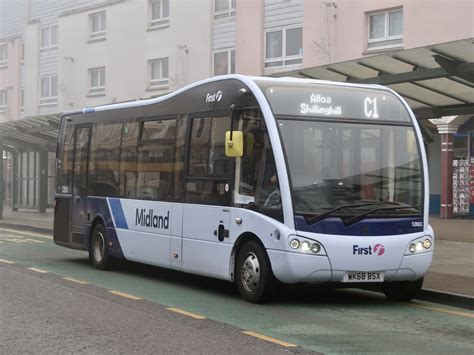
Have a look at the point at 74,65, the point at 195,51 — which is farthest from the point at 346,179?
the point at 74,65

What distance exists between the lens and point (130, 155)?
455 inches

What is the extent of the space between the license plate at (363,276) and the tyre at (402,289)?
0.75 m

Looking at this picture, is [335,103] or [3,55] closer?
[335,103]

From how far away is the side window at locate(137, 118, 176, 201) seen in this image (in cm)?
1045

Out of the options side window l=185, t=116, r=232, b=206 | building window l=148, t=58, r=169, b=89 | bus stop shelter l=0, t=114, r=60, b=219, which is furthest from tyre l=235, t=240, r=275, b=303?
building window l=148, t=58, r=169, b=89

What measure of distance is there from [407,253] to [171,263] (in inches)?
138

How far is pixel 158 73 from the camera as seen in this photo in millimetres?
29734

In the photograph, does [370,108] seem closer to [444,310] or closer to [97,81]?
[444,310]

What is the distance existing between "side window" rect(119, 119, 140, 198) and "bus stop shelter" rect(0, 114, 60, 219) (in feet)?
39.7

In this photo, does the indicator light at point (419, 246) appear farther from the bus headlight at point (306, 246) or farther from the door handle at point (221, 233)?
the door handle at point (221, 233)

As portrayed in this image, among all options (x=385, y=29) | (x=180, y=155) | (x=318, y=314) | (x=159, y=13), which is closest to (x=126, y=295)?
(x=180, y=155)

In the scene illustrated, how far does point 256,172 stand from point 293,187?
60cm

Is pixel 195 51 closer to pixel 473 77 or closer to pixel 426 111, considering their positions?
pixel 426 111

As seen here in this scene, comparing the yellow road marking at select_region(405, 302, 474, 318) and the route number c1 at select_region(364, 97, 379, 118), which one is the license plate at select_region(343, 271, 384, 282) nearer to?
the yellow road marking at select_region(405, 302, 474, 318)
